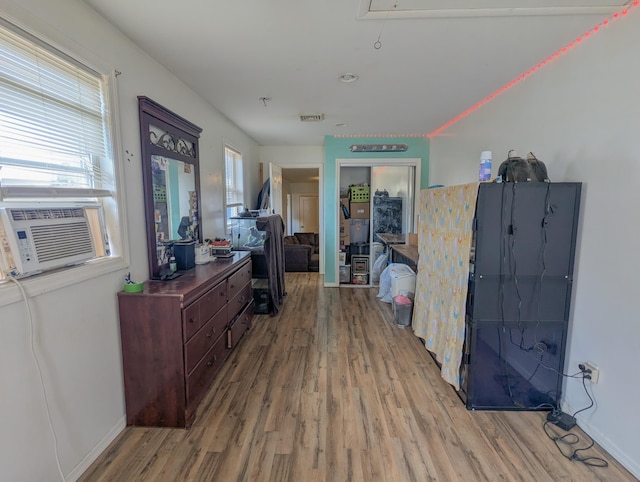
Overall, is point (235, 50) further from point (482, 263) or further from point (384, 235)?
point (384, 235)

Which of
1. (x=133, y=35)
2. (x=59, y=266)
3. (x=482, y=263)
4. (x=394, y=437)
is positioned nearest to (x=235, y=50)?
(x=133, y=35)

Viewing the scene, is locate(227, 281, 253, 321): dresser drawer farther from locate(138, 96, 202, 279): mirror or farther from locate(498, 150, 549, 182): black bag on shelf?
locate(498, 150, 549, 182): black bag on shelf

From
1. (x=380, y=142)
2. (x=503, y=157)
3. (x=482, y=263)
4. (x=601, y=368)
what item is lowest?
(x=601, y=368)

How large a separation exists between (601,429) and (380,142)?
160 inches

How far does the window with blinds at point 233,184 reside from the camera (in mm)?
4043

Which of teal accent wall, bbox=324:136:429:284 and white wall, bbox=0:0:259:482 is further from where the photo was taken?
teal accent wall, bbox=324:136:429:284

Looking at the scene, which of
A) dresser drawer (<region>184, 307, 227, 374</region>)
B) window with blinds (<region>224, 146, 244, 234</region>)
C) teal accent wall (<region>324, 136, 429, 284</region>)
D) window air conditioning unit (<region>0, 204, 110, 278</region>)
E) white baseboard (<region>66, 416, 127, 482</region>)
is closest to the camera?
window air conditioning unit (<region>0, 204, 110, 278</region>)

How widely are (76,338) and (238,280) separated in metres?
1.49

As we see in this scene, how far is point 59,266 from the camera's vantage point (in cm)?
145

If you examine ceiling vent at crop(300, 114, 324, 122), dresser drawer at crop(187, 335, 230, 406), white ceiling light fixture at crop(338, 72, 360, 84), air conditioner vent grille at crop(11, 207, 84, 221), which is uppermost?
ceiling vent at crop(300, 114, 324, 122)

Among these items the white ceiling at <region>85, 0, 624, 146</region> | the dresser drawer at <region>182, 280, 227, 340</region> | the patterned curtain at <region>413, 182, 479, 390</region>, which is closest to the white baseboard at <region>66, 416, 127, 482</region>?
the dresser drawer at <region>182, 280, 227, 340</region>

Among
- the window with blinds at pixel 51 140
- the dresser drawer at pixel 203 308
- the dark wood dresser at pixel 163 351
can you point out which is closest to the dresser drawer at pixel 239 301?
the dresser drawer at pixel 203 308

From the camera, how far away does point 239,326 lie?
2986mm

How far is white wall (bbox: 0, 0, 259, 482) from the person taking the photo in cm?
125
